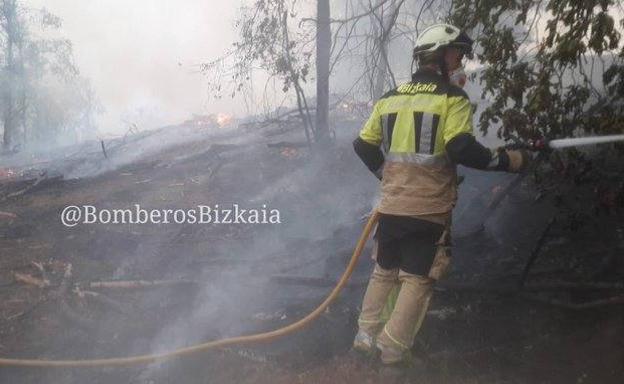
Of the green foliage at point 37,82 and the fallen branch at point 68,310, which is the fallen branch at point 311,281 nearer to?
the fallen branch at point 68,310

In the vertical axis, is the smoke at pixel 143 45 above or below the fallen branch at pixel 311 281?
below

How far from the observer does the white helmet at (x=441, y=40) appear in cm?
332

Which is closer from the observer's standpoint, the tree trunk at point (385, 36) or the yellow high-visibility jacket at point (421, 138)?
the yellow high-visibility jacket at point (421, 138)

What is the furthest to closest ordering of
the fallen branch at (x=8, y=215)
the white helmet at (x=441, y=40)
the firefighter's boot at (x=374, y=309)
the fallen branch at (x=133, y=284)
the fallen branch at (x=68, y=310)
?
the fallen branch at (x=8, y=215) → the fallen branch at (x=133, y=284) → the fallen branch at (x=68, y=310) → the firefighter's boot at (x=374, y=309) → the white helmet at (x=441, y=40)

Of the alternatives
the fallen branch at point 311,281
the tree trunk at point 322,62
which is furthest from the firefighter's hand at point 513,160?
the tree trunk at point 322,62

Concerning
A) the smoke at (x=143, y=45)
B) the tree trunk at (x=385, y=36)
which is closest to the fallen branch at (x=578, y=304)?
the tree trunk at (x=385, y=36)

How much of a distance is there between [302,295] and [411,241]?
1.92 m

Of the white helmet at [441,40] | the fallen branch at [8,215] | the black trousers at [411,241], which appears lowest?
the fallen branch at [8,215]

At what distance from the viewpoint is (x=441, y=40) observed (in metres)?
3.32

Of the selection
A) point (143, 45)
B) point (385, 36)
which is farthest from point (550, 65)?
point (143, 45)

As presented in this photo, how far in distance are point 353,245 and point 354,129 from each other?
25.1ft

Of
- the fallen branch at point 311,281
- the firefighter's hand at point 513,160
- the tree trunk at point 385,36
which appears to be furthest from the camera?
the tree trunk at point 385,36

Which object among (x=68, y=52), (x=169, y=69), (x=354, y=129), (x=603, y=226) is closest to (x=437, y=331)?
(x=603, y=226)

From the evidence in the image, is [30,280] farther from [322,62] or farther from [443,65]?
[322,62]
